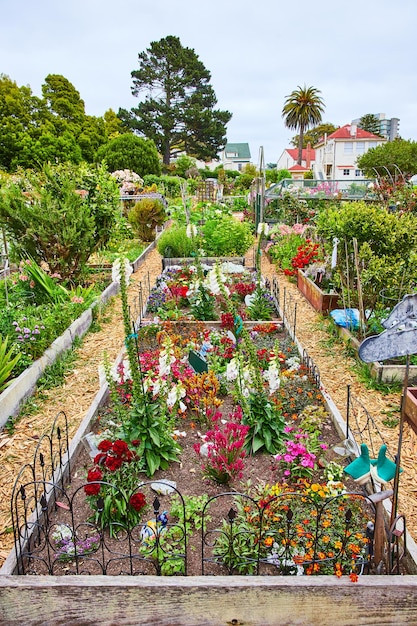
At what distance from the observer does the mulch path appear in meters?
3.15

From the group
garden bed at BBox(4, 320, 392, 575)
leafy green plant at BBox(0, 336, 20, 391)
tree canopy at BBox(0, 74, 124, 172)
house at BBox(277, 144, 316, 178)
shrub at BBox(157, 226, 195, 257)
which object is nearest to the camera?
garden bed at BBox(4, 320, 392, 575)

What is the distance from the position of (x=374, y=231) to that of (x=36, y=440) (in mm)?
4162

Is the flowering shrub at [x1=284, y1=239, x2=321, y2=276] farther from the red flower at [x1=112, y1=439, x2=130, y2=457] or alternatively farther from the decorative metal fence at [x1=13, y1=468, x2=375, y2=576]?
the red flower at [x1=112, y1=439, x2=130, y2=457]

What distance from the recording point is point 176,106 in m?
36.6

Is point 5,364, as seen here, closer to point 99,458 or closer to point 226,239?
point 99,458

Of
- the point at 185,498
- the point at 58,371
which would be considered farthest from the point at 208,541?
the point at 58,371

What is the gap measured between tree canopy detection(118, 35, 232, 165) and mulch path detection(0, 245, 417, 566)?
32614mm

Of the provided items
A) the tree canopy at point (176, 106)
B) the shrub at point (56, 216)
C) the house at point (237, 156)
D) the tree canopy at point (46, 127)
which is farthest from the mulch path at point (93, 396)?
the house at point (237, 156)

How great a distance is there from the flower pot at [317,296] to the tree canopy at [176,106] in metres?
31.2

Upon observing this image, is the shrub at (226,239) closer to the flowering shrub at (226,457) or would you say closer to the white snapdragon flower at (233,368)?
the white snapdragon flower at (233,368)

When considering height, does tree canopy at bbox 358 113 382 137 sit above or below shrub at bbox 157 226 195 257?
above

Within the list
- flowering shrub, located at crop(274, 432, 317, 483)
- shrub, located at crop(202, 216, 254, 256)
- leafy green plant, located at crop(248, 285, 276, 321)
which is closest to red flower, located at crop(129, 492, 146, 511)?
flowering shrub, located at crop(274, 432, 317, 483)

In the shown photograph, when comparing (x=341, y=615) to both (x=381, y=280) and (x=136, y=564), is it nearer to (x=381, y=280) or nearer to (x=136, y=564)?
(x=136, y=564)

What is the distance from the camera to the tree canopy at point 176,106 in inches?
1414
